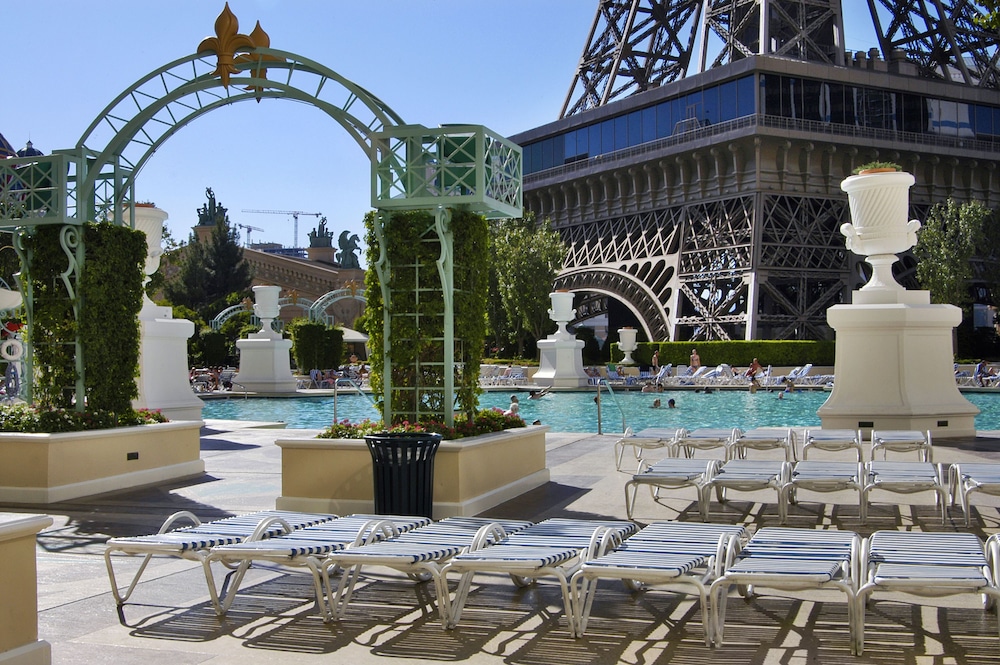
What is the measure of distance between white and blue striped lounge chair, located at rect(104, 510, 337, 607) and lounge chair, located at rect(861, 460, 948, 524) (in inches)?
182

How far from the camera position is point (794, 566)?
17.2 ft

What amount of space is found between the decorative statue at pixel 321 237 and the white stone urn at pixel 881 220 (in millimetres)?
74291

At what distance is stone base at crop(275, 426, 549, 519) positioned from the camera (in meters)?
9.61

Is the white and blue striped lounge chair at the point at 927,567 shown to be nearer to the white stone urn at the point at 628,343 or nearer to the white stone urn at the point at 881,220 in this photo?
the white stone urn at the point at 881,220

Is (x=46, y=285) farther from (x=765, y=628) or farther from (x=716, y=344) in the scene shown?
(x=716, y=344)

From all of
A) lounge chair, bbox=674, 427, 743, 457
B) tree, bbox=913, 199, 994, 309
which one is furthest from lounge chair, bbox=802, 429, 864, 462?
tree, bbox=913, 199, 994, 309

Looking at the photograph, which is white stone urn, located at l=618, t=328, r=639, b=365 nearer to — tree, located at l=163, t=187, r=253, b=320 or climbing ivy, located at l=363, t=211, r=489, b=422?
tree, located at l=163, t=187, r=253, b=320

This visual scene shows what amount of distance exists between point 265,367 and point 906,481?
91.9ft

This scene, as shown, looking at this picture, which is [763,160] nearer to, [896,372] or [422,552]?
[896,372]

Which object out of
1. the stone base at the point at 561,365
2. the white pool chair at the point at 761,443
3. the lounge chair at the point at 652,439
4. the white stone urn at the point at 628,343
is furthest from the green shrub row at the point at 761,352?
the lounge chair at the point at 652,439

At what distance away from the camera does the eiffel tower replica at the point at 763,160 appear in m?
45.9

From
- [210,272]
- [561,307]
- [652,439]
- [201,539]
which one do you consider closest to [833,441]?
[652,439]

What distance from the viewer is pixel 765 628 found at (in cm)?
560

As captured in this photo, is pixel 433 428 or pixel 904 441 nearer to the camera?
pixel 433 428
